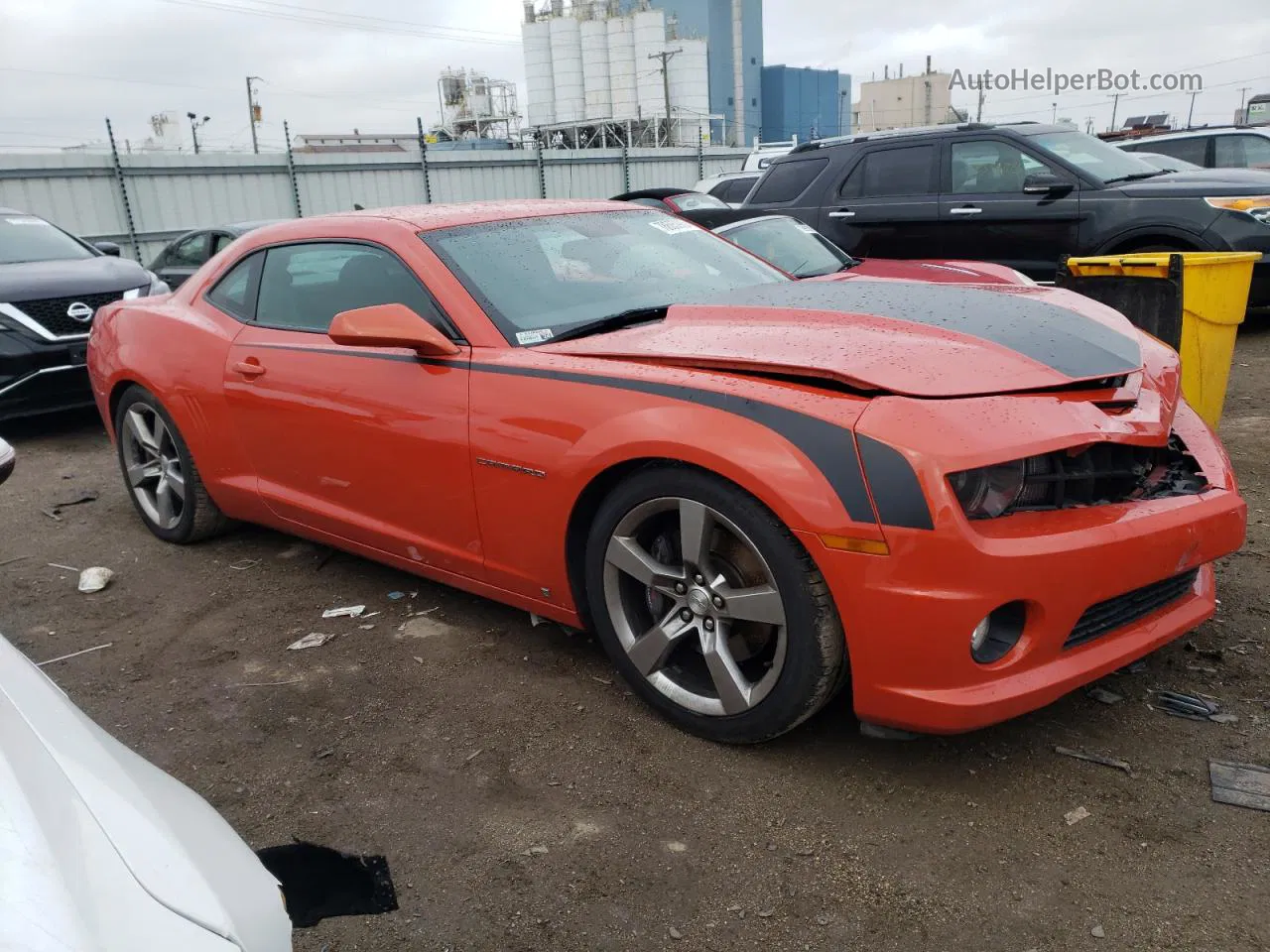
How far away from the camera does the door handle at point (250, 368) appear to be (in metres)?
3.78

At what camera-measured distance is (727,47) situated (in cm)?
5841

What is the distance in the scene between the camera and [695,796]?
250cm

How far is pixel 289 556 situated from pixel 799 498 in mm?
2939

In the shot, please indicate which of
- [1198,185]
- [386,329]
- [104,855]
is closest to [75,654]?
[386,329]

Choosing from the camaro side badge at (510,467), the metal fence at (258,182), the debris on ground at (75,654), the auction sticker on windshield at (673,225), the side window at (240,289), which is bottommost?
the debris on ground at (75,654)

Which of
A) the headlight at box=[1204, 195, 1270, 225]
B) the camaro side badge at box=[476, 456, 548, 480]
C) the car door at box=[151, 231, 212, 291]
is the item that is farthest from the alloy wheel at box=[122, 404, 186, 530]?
the headlight at box=[1204, 195, 1270, 225]

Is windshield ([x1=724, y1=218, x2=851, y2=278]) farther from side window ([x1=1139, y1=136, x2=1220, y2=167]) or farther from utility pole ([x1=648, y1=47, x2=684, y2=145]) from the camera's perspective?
utility pole ([x1=648, y1=47, x2=684, y2=145])

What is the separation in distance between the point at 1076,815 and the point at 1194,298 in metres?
3.34

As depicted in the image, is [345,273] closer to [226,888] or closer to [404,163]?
[226,888]

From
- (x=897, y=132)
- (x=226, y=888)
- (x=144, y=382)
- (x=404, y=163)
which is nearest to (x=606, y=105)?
(x=404, y=163)

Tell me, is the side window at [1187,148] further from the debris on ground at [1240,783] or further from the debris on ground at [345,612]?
the debris on ground at [345,612]

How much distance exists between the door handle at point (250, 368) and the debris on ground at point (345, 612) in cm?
94

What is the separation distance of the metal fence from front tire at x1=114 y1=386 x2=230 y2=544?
9484 mm

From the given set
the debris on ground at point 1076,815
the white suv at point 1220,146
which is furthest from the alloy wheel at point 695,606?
the white suv at point 1220,146
